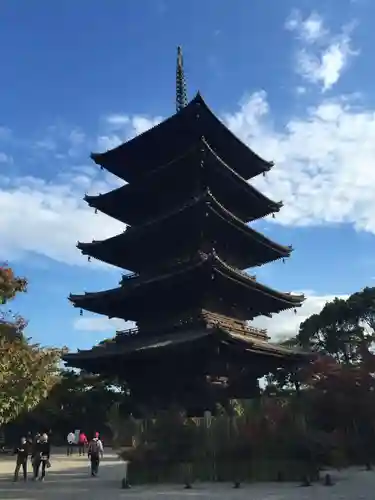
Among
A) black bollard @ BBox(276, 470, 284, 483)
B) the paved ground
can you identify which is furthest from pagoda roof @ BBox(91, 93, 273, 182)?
black bollard @ BBox(276, 470, 284, 483)

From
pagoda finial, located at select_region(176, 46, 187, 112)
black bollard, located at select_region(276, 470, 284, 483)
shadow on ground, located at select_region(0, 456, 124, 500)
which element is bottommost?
shadow on ground, located at select_region(0, 456, 124, 500)

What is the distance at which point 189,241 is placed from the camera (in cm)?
3064

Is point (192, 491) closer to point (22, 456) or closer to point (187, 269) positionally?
point (22, 456)

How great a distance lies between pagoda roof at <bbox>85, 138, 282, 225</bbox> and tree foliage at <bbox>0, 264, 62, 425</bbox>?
24.6ft

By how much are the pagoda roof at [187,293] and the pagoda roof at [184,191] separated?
4997 millimetres

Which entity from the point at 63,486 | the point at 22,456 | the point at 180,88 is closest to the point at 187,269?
the point at 22,456

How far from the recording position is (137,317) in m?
31.8

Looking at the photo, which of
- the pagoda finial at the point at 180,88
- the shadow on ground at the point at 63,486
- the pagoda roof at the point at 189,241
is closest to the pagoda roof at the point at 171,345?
the pagoda roof at the point at 189,241

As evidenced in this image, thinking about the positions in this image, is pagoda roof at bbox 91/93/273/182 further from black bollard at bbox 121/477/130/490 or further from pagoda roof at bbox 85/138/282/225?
black bollard at bbox 121/477/130/490

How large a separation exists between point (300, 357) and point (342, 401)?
23.5 ft

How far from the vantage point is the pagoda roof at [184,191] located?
101 feet

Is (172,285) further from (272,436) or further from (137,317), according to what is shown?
(272,436)

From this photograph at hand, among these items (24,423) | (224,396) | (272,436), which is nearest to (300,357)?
(224,396)

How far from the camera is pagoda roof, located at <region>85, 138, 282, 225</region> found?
101ft
